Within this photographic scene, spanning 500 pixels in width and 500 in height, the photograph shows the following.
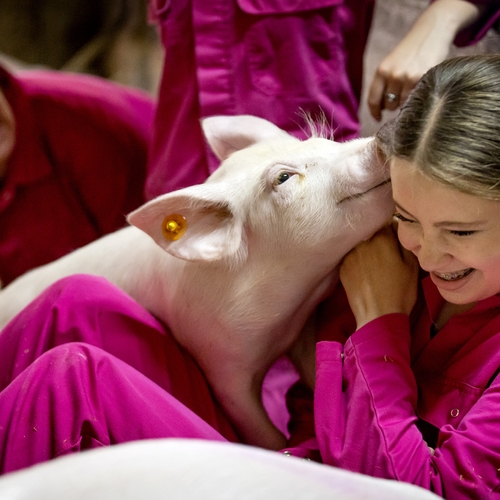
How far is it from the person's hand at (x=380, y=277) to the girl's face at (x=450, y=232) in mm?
103

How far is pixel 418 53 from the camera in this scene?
1.22m

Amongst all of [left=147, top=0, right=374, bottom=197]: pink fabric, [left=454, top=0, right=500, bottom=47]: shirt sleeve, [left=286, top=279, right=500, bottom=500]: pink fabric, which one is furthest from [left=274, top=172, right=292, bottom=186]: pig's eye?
[left=454, top=0, right=500, bottom=47]: shirt sleeve

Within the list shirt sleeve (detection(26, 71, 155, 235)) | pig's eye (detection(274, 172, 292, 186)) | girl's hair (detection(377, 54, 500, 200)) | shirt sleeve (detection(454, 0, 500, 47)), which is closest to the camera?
girl's hair (detection(377, 54, 500, 200))

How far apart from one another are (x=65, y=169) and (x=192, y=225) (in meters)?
1.02

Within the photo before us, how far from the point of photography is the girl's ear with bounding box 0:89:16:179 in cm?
189

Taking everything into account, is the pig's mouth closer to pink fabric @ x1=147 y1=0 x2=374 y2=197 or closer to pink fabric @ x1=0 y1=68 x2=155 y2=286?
pink fabric @ x1=147 y1=0 x2=374 y2=197

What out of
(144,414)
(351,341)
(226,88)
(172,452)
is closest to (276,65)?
(226,88)

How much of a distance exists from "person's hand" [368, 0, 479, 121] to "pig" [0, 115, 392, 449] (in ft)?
0.63

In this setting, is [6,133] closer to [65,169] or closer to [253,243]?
[65,169]

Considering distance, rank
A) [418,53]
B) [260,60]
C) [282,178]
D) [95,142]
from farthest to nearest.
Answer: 1. [95,142]
2. [260,60]
3. [418,53]
4. [282,178]

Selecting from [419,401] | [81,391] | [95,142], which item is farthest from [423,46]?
[95,142]

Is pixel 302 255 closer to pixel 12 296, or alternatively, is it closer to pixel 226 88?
pixel 226 88

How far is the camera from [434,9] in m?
1.28

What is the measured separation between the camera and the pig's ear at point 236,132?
1.26 m
